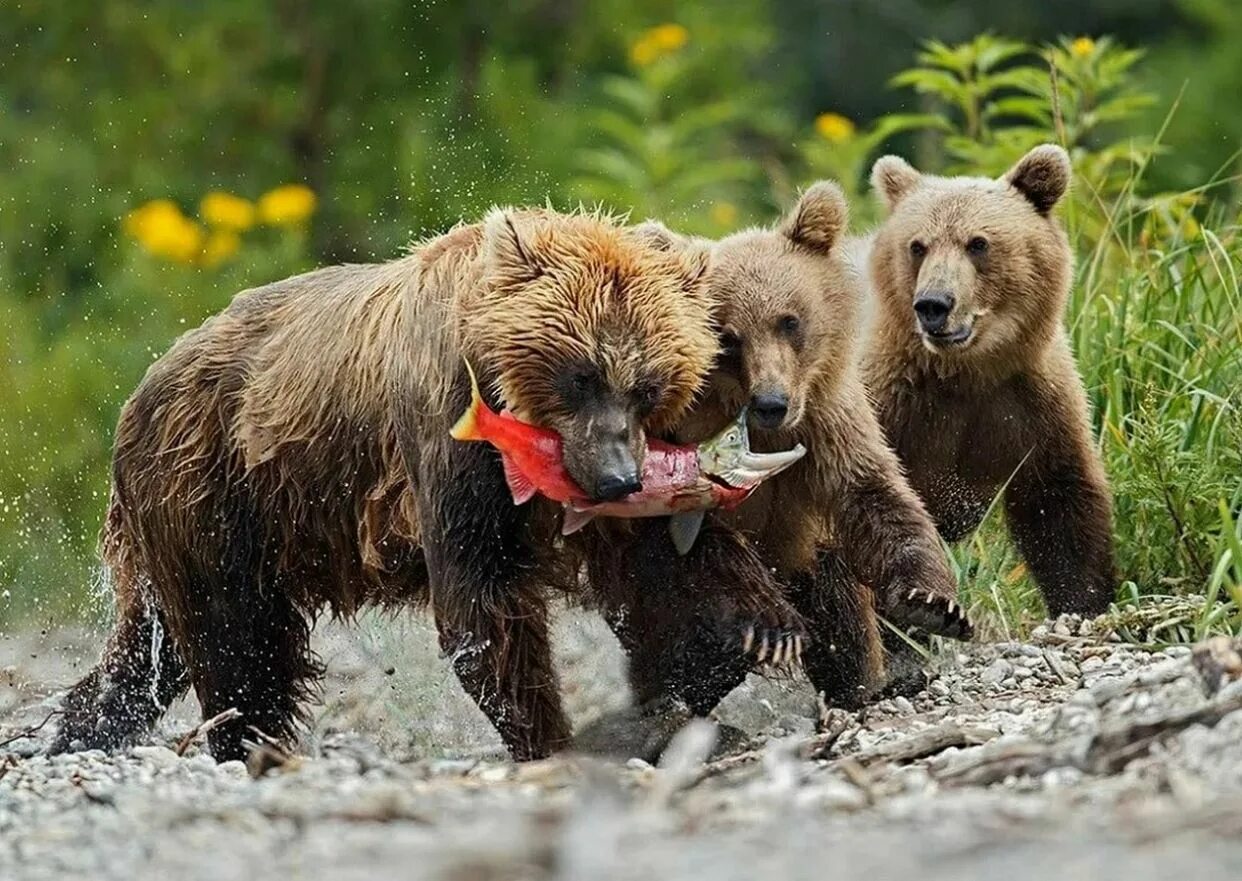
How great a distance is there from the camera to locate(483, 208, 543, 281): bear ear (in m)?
5.50

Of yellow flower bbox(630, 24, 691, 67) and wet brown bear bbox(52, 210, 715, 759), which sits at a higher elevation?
yellow flower bbox(630, 24, 691, 67)

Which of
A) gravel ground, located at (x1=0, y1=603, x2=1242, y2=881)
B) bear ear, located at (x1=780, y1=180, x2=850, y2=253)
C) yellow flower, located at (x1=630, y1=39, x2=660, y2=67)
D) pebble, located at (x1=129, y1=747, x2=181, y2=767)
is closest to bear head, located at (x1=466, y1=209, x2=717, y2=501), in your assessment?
gravel ground, located at (x1=0, y1=603, x2=1242, y2=881)

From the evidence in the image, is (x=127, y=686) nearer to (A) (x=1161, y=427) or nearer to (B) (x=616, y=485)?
(B) (x=616, y=485)

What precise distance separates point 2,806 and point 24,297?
928cm

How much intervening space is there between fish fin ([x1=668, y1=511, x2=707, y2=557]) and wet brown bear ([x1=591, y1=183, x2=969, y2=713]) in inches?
2.3

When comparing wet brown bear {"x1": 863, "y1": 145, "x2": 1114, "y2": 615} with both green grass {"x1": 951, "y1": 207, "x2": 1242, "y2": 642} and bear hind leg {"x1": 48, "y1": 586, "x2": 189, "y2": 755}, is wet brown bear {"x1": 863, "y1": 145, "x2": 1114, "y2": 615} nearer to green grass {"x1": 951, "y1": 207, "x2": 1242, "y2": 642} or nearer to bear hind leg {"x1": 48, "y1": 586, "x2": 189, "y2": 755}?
green grass {"x1": 951, "y1": 207, "x2": 1242, "y2": 642}

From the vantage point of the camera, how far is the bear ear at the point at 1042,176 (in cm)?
732

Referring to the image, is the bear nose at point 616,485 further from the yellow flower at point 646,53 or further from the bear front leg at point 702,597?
the yellow flower at point 646,53

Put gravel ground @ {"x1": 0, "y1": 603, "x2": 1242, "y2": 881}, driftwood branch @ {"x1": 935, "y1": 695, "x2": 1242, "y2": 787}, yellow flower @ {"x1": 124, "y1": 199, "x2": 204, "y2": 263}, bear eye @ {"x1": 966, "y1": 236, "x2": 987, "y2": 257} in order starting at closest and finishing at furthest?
gravel ground @ {"x1": 0, "y1": 603, "x2": 1242, "y2": 881}, driftwood branch @ {"x1": 935, "y1": 695, "x2": 1242, "y2": 787}, bear eye @ {"x1": 966, "y1": 236, "x2": 987, "y2": 257}, yellow flower @ {"x1": 124, "y1": 199, "x2": 204, "y2": 263}

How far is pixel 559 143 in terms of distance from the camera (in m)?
14.5

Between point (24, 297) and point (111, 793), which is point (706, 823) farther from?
point (24, 297)

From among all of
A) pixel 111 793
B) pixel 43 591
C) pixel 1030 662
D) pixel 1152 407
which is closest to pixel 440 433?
pixel 111 793

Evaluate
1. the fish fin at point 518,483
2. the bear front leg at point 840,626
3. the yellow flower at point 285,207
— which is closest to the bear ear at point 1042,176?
the bear front leg at point 840,626

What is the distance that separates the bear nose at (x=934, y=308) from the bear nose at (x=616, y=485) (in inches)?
79.6
